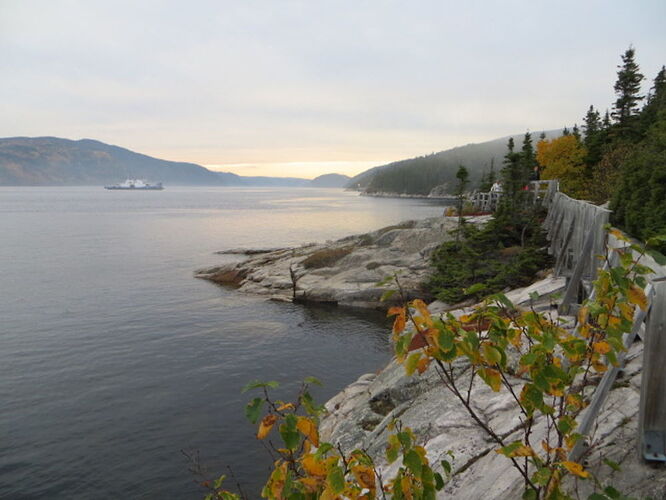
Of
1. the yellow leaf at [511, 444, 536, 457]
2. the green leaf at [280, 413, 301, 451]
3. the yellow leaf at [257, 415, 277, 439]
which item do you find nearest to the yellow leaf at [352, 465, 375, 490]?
the green leaf at [280, 413, 301, 451]

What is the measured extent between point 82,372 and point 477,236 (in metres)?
22.7

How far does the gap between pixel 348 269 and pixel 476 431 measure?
2584 cm

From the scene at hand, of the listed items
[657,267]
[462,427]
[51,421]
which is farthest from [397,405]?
[51,421]

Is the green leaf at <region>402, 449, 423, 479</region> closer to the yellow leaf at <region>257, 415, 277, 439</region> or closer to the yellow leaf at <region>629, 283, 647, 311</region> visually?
the yellow leaf at <region>257, 415, 277, 439</region>

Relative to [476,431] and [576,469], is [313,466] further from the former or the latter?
[476,431]

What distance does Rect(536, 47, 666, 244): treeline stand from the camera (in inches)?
526

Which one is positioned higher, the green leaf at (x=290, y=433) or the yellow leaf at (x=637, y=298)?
the yellow leaf at (x=637, y=298)

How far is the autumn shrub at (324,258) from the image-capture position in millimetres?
35062

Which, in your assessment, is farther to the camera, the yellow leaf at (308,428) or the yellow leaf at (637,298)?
the yellow leaf at (637,298)

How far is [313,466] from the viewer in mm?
2887

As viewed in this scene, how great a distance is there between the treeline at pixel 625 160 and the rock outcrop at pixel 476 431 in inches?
243

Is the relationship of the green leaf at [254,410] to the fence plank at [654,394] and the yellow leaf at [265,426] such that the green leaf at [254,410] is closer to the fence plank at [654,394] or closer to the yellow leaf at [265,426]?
the yellow leaf at [265,426]

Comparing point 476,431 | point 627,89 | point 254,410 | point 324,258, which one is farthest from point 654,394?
point 627,89

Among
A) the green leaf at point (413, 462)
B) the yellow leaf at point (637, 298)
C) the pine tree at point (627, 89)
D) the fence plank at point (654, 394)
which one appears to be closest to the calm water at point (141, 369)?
the fence plank at point (654, 394)
